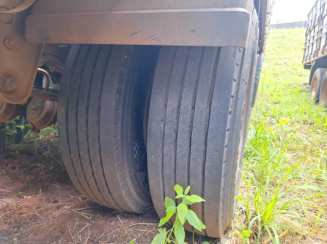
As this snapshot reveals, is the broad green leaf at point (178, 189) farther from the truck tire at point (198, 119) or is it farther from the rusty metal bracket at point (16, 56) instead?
the rusty metal bracket at point (16, 56)

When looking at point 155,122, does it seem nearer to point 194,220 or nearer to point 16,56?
point 194,220

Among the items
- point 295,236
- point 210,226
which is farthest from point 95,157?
point 295,236

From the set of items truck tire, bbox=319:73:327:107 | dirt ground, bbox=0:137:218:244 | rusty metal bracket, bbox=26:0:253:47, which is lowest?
dirt ground, bbox=0:137:218:244

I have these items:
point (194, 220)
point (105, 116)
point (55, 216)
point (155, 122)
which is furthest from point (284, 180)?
point (55, 216)

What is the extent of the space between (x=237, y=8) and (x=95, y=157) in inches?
32.6

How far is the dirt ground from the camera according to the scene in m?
1.25

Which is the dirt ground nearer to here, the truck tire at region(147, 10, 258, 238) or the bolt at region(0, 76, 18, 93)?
the truck tire at region(147, 10, 258, 238)

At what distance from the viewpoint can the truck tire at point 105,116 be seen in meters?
1.12

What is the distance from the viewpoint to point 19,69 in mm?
898

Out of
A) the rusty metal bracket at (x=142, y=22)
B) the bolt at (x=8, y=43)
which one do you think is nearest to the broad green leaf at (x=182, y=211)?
the rusty metal bracket at (x=142, y=22)

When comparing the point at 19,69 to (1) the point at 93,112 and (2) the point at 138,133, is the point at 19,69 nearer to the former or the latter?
(1) the point at 93,112

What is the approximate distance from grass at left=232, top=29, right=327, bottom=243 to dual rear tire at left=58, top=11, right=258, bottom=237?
0.22 m

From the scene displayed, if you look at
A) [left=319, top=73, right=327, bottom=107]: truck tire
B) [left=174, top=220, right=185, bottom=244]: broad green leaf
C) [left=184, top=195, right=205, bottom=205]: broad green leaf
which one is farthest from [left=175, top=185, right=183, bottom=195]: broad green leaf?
[left=319, top=73, right=327, bottom=107]: truck tire

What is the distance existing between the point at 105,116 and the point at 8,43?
0.44m
